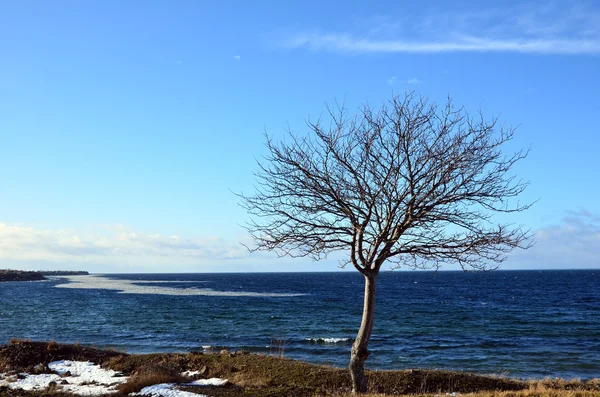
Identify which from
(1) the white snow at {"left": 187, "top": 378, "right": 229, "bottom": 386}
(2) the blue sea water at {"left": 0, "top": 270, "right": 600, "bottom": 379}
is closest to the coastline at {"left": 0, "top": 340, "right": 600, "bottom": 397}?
(1) the white snow at {"left": 187, "top": 378, "right": 229, "bottom": 386}

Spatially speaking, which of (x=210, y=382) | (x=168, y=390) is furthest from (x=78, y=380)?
(x=210, y=382)

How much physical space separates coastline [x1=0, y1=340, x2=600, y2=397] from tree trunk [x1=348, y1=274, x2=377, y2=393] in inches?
24.4

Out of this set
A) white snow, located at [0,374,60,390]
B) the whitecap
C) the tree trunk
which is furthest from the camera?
the whitecap

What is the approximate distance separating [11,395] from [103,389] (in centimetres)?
244

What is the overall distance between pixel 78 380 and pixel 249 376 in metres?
5.71

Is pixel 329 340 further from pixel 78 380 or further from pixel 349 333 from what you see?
pixel 78 380

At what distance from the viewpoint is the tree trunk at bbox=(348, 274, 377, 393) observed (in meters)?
13.4

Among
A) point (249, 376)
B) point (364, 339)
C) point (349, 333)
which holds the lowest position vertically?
point (349, 333)

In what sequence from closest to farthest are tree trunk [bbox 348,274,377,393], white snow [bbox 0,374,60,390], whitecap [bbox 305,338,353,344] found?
tree trunk [bbox 348,274,377,393] < white snow [bbox 0,374,60,390] < whitecap [bbox 305,338,353,344]

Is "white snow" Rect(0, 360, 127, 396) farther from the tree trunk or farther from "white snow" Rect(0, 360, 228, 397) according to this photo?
the tree trunk

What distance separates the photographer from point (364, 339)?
13.5m

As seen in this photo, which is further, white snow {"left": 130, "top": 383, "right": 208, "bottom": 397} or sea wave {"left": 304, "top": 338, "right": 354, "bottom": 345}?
sea wave {"left": 304, "top": 338, "right": 354, "bottom": 345}

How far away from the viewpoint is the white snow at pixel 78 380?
1592 cm

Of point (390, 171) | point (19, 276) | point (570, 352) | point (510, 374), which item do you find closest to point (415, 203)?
point (390, 171)
